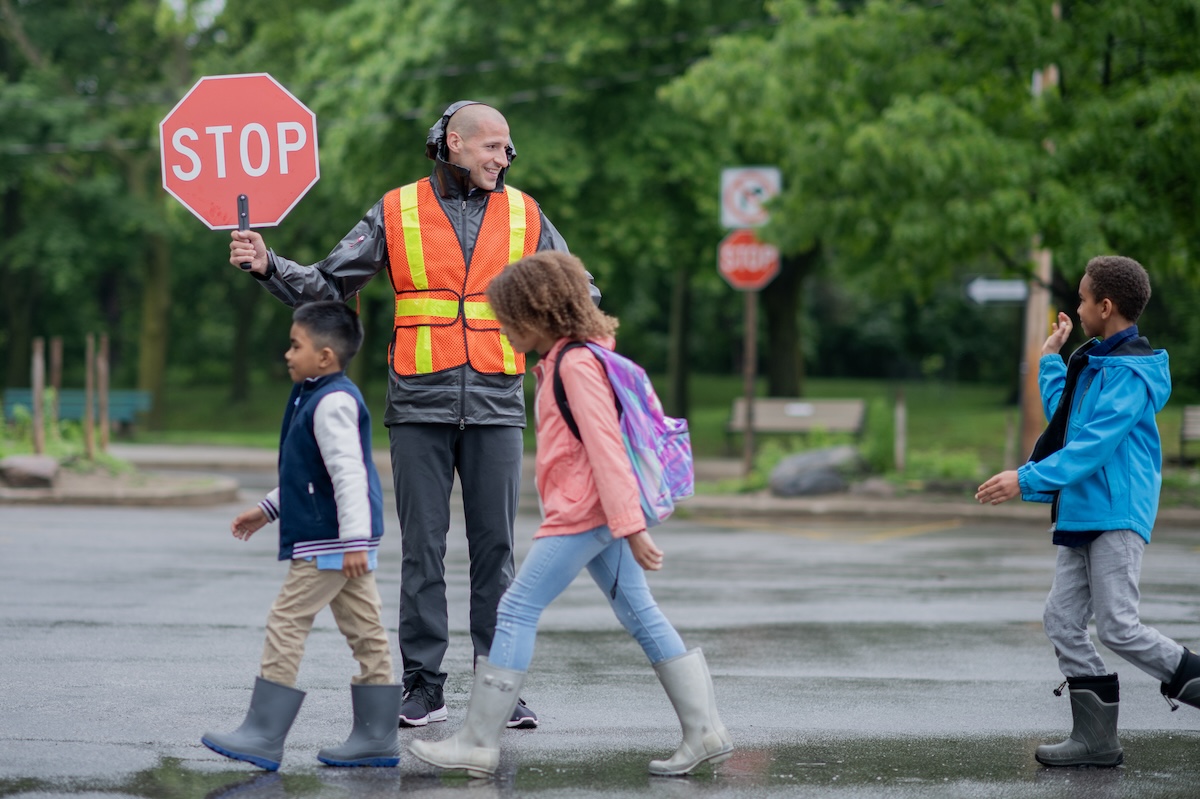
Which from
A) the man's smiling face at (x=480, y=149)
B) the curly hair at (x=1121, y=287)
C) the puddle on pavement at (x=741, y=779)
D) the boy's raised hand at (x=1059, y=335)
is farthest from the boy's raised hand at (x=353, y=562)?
the curly hair at (x=1121, y=287)

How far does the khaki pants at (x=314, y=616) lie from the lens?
456 cm

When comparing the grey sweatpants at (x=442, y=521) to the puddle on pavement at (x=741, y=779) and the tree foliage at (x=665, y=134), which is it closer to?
the puddle on pavement at (x=741, y=779)

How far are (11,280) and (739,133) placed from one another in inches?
996

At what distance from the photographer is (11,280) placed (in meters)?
36.5

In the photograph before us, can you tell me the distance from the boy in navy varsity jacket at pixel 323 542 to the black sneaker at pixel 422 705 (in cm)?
53

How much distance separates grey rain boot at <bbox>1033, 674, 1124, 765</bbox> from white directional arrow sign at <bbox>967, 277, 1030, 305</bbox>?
11804mm

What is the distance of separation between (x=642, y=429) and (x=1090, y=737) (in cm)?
180

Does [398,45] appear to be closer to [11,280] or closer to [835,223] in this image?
[835,223]

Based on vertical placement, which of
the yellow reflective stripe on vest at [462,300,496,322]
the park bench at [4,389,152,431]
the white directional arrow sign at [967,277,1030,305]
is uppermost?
the white directional arrow sign at [967,277,1030,305]

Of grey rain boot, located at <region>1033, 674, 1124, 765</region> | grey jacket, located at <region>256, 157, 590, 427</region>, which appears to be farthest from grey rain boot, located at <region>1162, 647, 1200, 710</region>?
grey jacket, located at <region>256, 157, 590, 427</region>

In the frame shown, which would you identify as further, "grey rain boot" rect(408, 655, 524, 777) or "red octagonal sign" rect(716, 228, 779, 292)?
"red octagonal sign" rect(716, 228, 779, 292)

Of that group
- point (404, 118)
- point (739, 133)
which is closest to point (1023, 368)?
point (739, 133)

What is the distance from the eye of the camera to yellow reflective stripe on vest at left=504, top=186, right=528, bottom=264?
Answer: 18.0ft

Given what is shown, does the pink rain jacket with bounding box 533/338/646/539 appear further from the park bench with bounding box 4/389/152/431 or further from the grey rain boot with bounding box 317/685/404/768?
the park bench with bounding box 4/389/152/431
